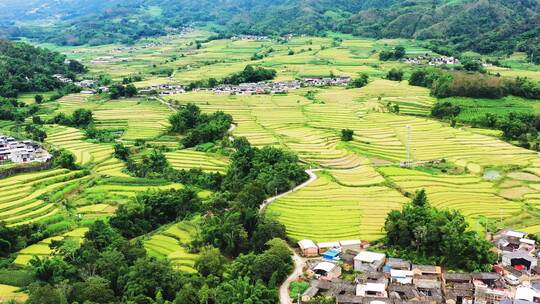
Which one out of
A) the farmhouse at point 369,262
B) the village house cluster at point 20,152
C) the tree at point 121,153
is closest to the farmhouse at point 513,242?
the farmhouse at point 369,262

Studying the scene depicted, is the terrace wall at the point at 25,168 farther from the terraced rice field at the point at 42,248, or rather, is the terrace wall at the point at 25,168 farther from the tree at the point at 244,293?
the tree at the point at 244,293

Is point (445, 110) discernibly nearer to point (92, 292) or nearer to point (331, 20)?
point (92, 292)

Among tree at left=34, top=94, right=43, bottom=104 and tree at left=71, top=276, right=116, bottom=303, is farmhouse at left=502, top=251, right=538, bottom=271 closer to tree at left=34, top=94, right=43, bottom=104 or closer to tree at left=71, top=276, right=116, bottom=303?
tree at left=71, top=276, right=116, bottom=303

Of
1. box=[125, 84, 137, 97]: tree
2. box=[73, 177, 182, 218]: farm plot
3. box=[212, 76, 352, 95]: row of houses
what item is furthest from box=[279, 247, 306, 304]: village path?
box=[125, 84, 137, 97]: tree

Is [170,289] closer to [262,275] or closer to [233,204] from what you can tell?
[262,275]

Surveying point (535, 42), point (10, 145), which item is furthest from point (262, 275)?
point (535, 42)
